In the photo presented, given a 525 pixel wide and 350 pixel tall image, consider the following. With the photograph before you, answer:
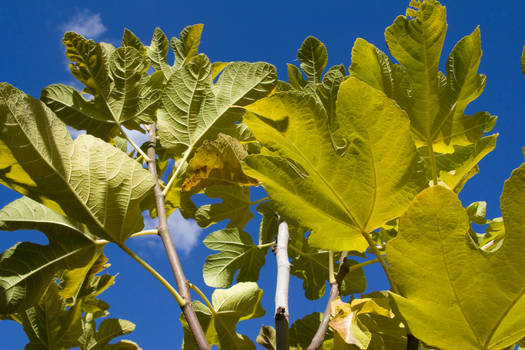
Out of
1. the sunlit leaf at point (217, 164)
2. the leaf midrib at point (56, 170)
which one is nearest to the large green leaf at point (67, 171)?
the leaf midrib at point (56, 170)

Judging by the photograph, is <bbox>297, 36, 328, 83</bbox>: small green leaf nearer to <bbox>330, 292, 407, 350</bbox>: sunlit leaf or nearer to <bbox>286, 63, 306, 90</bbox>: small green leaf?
<bbox>286, 63, 306, 90</bbox>: small green leaf

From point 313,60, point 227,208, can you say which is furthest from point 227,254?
point 313,60

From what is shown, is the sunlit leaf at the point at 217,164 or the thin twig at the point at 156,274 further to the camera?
the sunlit leaf at the point at 217,164

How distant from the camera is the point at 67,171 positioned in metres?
0.83

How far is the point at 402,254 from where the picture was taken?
573 mm

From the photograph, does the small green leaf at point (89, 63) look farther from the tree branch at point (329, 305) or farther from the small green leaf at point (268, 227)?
the tree branch at point (329, 305)

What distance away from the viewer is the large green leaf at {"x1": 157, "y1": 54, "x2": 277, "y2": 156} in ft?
3.78

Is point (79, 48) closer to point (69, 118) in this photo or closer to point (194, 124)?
point (69, 118)

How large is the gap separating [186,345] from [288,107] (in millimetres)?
821

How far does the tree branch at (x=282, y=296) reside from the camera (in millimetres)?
774

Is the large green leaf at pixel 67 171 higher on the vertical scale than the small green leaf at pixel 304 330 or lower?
higher

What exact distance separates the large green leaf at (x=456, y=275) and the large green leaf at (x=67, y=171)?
0.53m

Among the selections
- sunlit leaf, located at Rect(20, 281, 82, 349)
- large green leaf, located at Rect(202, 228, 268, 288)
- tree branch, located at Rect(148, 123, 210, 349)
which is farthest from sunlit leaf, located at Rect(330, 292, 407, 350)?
sunlit leaf, located at Rect(20, 281, 82, 349)

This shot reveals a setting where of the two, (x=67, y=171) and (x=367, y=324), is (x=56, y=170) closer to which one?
(x=67, y=171)
